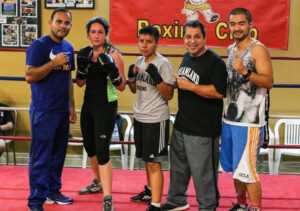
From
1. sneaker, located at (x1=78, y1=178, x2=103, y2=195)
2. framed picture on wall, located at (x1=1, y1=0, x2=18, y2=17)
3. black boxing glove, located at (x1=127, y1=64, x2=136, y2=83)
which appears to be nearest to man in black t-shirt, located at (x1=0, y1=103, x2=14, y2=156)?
framed picture on wall, located at (x1=1, y1=0, x2=18, y2=17)

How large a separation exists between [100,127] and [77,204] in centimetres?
56

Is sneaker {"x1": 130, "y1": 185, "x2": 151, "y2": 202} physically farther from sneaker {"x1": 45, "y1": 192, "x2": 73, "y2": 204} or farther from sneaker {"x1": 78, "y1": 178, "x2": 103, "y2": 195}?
sneaker {"x1": 45, "y1": 192, "x2": 73, "y2": 204}

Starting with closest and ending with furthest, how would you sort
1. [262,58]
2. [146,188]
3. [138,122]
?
[262,58] → [138,122] → [146,188]

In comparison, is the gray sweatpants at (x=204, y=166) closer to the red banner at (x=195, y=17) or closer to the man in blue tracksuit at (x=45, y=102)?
the man in blue tracksuit at (x=45, y=102)

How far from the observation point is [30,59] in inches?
96.6

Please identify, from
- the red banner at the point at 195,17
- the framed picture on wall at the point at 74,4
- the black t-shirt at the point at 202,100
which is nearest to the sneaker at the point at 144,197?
the black t-shirt at the point at 202,100

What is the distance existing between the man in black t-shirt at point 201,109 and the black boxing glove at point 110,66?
0.34m

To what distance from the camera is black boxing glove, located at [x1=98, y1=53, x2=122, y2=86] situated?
2352 mm

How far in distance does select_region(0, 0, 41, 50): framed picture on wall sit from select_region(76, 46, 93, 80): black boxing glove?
8.14ft

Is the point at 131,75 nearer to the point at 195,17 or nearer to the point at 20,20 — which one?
the point at 195,17

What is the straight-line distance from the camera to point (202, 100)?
7.78ft

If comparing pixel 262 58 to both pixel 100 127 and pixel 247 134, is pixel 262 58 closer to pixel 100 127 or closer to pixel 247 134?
pixel 247 134

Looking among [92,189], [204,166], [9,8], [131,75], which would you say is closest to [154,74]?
[131,75]

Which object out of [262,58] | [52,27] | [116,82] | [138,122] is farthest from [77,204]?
[262,58]
